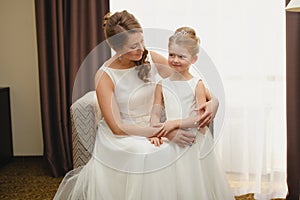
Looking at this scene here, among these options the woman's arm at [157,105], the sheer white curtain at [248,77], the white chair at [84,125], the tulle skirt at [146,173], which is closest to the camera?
the tulle skirt at [146,173]

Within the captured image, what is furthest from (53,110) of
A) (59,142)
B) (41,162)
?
(41,162)

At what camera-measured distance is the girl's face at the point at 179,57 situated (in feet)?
7.02

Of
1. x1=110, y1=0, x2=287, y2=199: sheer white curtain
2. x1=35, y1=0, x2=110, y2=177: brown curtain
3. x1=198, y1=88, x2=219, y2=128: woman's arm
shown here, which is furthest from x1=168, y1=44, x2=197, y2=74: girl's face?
x1=35, y1=0, x2=110, y2=177: brown curtain

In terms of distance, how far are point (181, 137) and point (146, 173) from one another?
231 millimetres

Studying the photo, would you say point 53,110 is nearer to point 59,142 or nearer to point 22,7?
point 59,142

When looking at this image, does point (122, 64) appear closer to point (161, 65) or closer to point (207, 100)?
point (161, 65)

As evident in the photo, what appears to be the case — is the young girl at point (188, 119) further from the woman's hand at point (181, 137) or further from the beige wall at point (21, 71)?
the beige wall at point (21, 71)

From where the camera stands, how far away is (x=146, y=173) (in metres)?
1.94

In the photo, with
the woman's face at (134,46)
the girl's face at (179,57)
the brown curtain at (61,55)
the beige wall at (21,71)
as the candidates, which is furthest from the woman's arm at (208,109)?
the beige wall at (21,71)

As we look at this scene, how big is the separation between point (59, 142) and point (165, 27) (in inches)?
50.3

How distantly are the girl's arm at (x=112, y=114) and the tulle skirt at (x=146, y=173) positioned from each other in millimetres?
34

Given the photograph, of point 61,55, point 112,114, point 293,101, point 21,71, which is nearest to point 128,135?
point 112,114

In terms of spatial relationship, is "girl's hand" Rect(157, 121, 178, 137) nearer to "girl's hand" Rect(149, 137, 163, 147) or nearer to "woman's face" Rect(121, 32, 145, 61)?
"girl's hand" Rect(149, 137, 163, 147)

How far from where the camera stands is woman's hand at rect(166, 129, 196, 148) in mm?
2018
